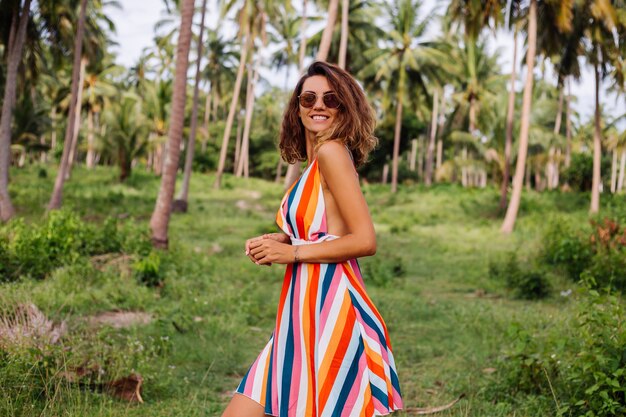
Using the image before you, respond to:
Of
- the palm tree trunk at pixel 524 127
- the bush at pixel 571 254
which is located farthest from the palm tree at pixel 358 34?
the bush at pixel 571 254

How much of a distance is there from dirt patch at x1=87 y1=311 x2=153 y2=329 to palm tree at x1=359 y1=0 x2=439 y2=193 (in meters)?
23.6

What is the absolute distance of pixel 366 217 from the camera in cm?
192

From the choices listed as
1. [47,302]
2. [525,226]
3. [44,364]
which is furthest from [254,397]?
[525,226]

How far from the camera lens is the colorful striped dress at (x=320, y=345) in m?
1.91

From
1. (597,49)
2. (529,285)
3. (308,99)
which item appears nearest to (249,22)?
(597,49)

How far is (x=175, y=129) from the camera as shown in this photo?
11938 mm

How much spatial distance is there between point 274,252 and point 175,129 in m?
10.4

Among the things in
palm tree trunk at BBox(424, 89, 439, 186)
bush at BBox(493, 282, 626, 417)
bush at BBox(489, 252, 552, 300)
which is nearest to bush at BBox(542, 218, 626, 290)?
bush at BBox(489, 252, 552, 300)

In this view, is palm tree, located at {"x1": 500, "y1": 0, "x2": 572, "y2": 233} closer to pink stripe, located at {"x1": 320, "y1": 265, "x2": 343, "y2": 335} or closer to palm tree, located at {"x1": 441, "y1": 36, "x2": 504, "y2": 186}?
palm tree, located at {"x1": 441, "y1": 36, "x2": 504, "y2": 186}

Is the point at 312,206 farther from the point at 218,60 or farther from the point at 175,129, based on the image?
the point at 218,60

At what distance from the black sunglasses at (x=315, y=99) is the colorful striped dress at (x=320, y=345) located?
25 cm

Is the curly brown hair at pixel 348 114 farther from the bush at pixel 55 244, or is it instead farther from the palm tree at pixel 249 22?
the palm tree at pixel 249 22

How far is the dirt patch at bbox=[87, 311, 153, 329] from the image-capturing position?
6.41 meters

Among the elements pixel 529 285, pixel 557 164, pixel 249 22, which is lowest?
pixel 529 285
